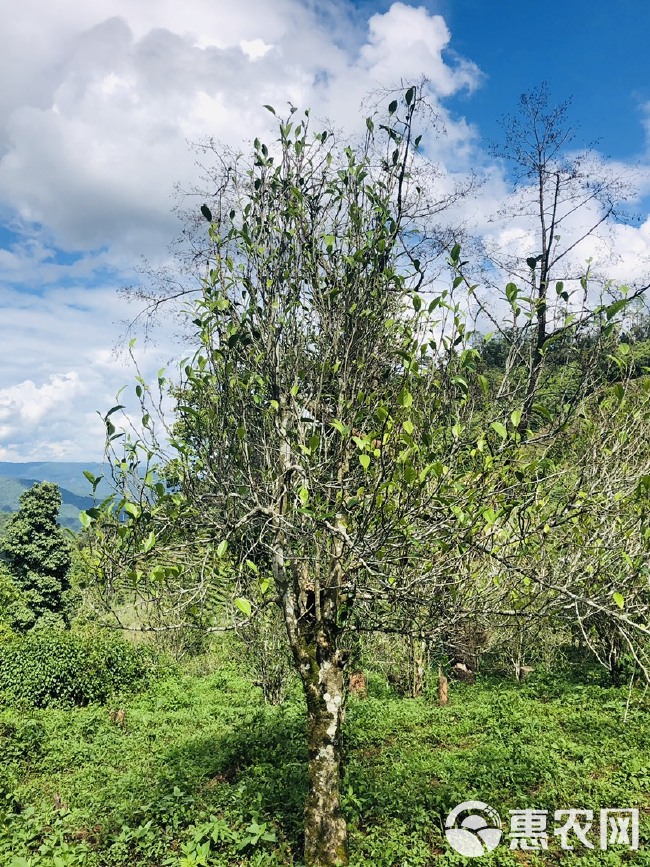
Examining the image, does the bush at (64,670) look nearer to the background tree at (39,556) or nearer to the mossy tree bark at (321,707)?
the background tree at (39,556)

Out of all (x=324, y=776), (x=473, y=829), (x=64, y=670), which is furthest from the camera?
(x=64, y=670)

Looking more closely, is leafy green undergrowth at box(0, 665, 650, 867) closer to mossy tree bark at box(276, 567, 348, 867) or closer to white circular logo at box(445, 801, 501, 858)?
white circular logo at box(445, 801, 501, 858)

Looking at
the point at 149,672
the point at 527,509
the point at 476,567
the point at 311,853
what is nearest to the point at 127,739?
the point at 149,672

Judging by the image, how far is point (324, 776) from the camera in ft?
18.3

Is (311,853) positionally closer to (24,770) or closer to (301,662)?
(301,662)

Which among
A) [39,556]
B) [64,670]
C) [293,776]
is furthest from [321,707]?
[39,556]

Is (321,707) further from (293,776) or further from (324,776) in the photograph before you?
(293,776)

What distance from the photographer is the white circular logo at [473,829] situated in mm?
6348

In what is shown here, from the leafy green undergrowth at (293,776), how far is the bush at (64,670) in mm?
2449

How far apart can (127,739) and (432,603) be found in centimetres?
1084

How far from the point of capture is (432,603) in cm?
520

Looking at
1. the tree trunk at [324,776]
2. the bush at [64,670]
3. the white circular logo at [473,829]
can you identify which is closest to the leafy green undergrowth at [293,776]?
the white circular logo at [473,829]

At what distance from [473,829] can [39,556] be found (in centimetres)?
2990

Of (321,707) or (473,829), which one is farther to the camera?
(473,829)
